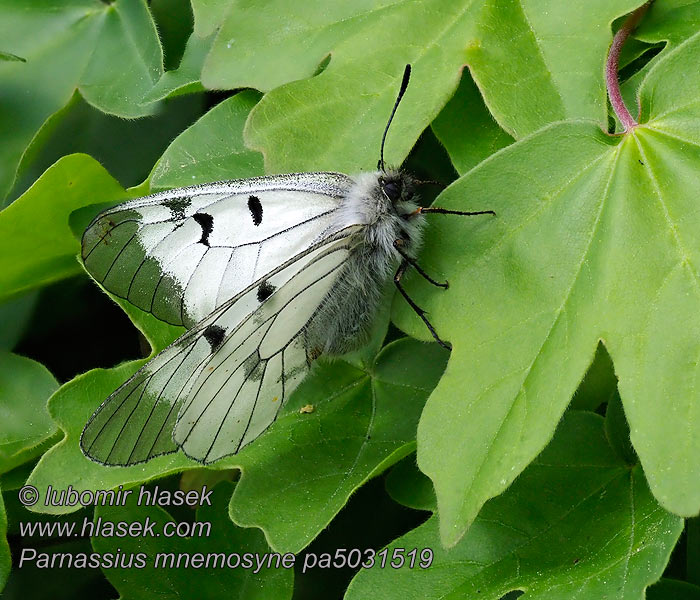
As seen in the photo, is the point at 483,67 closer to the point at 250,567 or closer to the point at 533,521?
the point at 533,521

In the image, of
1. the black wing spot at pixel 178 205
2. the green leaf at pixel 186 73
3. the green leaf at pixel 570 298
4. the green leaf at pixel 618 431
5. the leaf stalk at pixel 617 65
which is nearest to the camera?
the green leaf at pixel 570 298

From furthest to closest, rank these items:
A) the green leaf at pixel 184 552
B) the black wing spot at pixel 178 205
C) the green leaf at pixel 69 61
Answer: the green leaf at pixel 69 61 < the green leaf at pixel 184 552 < the black wing spot at pixel 178 205

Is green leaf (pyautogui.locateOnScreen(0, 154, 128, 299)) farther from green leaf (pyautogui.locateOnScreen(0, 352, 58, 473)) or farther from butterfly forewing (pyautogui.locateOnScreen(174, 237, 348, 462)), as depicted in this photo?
butterfly forewing (pyautogui.locateOnScreen(174, 237, 348, 462))

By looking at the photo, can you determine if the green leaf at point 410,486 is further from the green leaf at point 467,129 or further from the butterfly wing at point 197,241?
the green leaf at point 467,129

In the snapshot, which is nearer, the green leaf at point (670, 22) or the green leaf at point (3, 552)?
the green leaf at point (670, 22)

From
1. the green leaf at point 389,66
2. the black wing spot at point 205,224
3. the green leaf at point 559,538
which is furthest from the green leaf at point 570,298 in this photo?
the black wing spot at point 205,224
